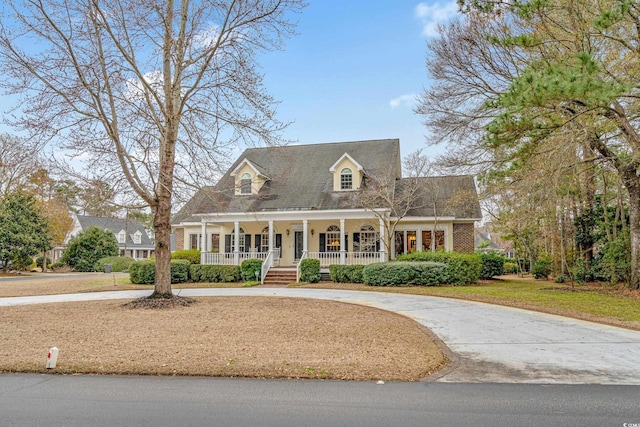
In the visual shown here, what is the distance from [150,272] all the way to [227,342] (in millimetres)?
14014

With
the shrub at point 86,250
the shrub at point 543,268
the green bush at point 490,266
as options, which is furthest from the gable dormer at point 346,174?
the shrub at point 86,250

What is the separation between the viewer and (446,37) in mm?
15945

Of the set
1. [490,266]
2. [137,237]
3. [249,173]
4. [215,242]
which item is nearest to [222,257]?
[215,242]

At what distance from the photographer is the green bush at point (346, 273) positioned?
19172 mm

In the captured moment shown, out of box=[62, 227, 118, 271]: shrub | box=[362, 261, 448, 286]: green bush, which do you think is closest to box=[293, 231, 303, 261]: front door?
box=[362, 261, 448, 286]: green bush

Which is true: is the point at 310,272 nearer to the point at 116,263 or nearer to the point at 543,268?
the point at 543,268

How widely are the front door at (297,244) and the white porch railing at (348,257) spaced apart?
1.63 metres

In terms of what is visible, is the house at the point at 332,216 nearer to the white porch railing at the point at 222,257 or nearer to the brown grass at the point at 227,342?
the white porch railing at the point at 222,257

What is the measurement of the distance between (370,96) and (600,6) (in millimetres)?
10179

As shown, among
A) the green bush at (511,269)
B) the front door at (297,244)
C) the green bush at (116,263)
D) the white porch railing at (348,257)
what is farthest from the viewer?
the green bush at (511,269)

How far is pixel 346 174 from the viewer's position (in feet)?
73.0

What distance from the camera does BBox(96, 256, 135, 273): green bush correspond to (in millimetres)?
32406

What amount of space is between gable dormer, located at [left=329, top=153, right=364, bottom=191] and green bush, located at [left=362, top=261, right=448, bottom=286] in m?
5.51

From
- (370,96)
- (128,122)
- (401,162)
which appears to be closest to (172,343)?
(128,122)
